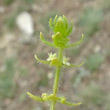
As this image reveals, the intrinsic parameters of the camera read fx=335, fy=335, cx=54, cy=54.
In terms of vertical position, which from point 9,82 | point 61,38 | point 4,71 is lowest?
point 61,38

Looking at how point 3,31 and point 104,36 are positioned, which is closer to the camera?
point 104,36

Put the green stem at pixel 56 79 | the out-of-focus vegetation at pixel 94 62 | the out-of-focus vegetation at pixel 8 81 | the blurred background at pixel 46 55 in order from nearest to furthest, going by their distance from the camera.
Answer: the green stem at pixel 56 79, the blurred background at pixel 46 55, the out-of-focus vegetation at pixel 94 62, the out-of-focus vegetation at pixel 8 81

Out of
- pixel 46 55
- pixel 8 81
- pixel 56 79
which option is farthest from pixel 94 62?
pixel 56 79

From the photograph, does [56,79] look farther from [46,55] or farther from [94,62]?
[46,55]

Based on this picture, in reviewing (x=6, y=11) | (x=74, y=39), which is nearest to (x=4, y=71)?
(x=74, y=39)

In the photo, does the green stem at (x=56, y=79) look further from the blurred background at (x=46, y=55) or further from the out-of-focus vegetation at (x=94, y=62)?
the out-of-focus vegetation at (x=94, y=62)

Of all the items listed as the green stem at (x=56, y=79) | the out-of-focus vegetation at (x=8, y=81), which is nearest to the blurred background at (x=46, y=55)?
the out-of-focus vegetation at (x=8, y=81)

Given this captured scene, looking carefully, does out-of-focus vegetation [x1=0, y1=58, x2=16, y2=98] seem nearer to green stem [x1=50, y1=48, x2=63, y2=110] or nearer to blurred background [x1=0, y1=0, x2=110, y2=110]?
blurred background [x1=0, y1=0, x2=110, y2=110]

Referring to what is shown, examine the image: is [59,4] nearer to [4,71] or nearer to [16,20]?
[16,20]
